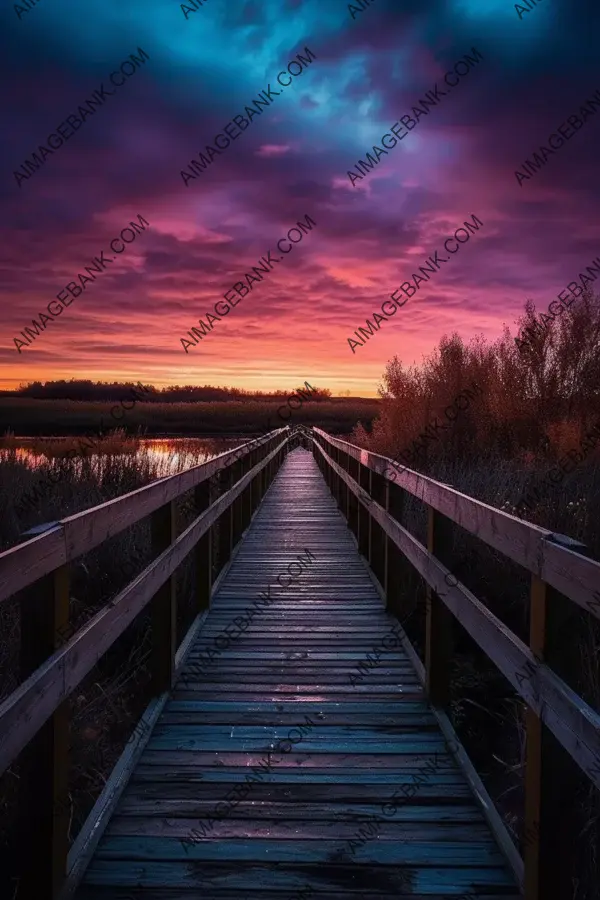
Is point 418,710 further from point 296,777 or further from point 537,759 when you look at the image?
point 537,759

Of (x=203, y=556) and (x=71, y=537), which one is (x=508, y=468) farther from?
(x=71, y=537)

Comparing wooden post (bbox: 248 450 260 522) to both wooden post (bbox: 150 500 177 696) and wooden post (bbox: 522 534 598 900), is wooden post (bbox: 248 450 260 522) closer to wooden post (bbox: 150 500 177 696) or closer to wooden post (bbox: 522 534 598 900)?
wooden post (bbox: 150 500 177 696)

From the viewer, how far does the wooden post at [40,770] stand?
7.37 ft

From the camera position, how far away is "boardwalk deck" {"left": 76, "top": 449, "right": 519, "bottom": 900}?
8.59 ft

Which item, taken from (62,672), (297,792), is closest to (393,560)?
(297,792)

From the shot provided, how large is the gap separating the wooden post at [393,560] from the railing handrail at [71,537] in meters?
2.03

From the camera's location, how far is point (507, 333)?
1608cm

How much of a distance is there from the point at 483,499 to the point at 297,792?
6223mm

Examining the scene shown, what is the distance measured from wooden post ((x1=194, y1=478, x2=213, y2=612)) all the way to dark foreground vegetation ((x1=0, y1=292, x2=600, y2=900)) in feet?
2.09

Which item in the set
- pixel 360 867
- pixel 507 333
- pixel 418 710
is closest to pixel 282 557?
pixel 418 710

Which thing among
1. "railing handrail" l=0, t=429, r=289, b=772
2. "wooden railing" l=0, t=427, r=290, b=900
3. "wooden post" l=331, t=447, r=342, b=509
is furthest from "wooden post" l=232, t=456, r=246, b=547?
Answer: "wooden railing" l=0, t=427, r=290, b=900

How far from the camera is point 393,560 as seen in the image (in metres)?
5.80

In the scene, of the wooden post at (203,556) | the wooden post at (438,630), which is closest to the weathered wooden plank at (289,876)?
the wooden post at (438,630)

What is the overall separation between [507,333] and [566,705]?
585 inches
